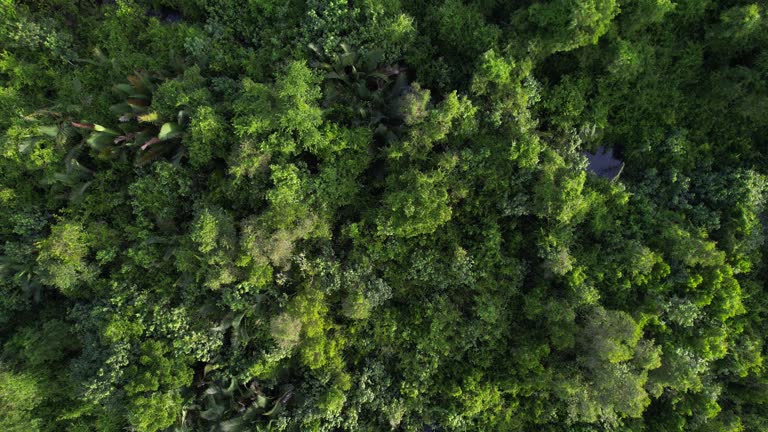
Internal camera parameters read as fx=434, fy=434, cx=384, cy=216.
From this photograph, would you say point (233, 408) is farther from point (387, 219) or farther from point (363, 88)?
point (363, 88)

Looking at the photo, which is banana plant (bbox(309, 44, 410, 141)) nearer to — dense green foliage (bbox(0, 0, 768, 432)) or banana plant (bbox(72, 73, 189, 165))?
dense green foliage (bbox(0, 0, 768, 432))

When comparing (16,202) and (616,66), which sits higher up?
(616,66)

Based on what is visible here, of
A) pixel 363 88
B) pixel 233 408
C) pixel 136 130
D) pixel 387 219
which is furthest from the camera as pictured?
pixel 136 130

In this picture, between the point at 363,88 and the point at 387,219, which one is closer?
the point at 387,219

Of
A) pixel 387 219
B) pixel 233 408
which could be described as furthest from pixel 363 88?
pixel 233 408

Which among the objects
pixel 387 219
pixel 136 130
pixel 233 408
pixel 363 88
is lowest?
pixel 233 408

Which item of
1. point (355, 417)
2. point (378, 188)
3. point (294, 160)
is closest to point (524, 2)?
point (378, 188)

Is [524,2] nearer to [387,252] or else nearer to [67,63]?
[387,252]

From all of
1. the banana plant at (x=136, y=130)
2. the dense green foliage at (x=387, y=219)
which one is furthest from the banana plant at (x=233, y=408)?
→ the banana plant at (x=136, y=130)

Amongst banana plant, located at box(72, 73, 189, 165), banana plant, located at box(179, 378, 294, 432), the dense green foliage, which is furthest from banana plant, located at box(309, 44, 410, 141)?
banana plant, located at box(179, 378, 294, 432)
